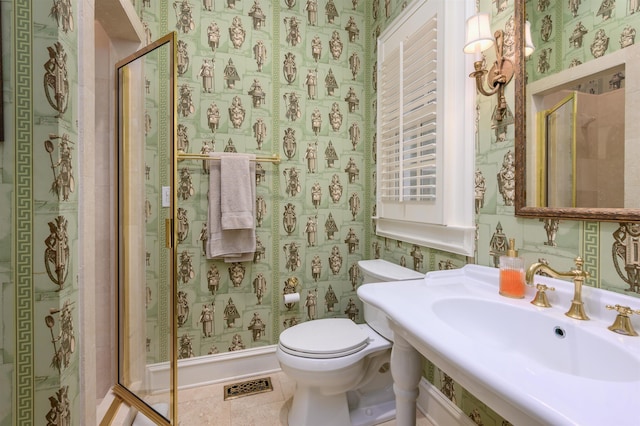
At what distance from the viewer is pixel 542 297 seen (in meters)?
0.87

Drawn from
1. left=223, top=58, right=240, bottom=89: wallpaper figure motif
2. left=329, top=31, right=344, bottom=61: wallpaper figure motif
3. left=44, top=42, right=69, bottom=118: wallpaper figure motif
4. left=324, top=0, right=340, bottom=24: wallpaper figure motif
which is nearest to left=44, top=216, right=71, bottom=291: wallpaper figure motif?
left=44, top=42, right=69, bottom=118: wallpaper figure motif

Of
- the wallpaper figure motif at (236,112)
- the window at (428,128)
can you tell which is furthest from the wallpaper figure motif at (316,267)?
the wallpaper figure motif at (236,112)

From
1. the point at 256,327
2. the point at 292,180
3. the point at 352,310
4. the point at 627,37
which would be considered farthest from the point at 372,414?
the point at 627,37

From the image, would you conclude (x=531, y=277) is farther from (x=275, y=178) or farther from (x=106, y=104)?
(x=106, y=104)

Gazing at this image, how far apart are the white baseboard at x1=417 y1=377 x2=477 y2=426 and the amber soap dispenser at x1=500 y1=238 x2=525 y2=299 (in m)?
0.70

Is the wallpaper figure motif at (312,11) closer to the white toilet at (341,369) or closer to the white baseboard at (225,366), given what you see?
the white toilet at (341,369)

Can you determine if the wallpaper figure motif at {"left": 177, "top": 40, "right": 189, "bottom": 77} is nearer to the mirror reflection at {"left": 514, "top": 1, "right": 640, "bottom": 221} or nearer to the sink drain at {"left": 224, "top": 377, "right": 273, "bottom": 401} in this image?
the mirror reflection at {"left": 514, "top": 1, "right": 640, "bottom": 221}

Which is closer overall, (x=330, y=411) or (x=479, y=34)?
(x=479, y=34)

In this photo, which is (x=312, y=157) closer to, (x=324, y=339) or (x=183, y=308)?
(x=324, y=339)

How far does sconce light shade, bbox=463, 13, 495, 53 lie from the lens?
42.6 inches

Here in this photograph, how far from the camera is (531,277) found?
864 millimetres

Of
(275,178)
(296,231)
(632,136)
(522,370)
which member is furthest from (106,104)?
(632,136)

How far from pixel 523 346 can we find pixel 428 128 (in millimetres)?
1027

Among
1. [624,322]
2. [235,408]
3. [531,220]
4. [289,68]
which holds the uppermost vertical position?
[289,68]
